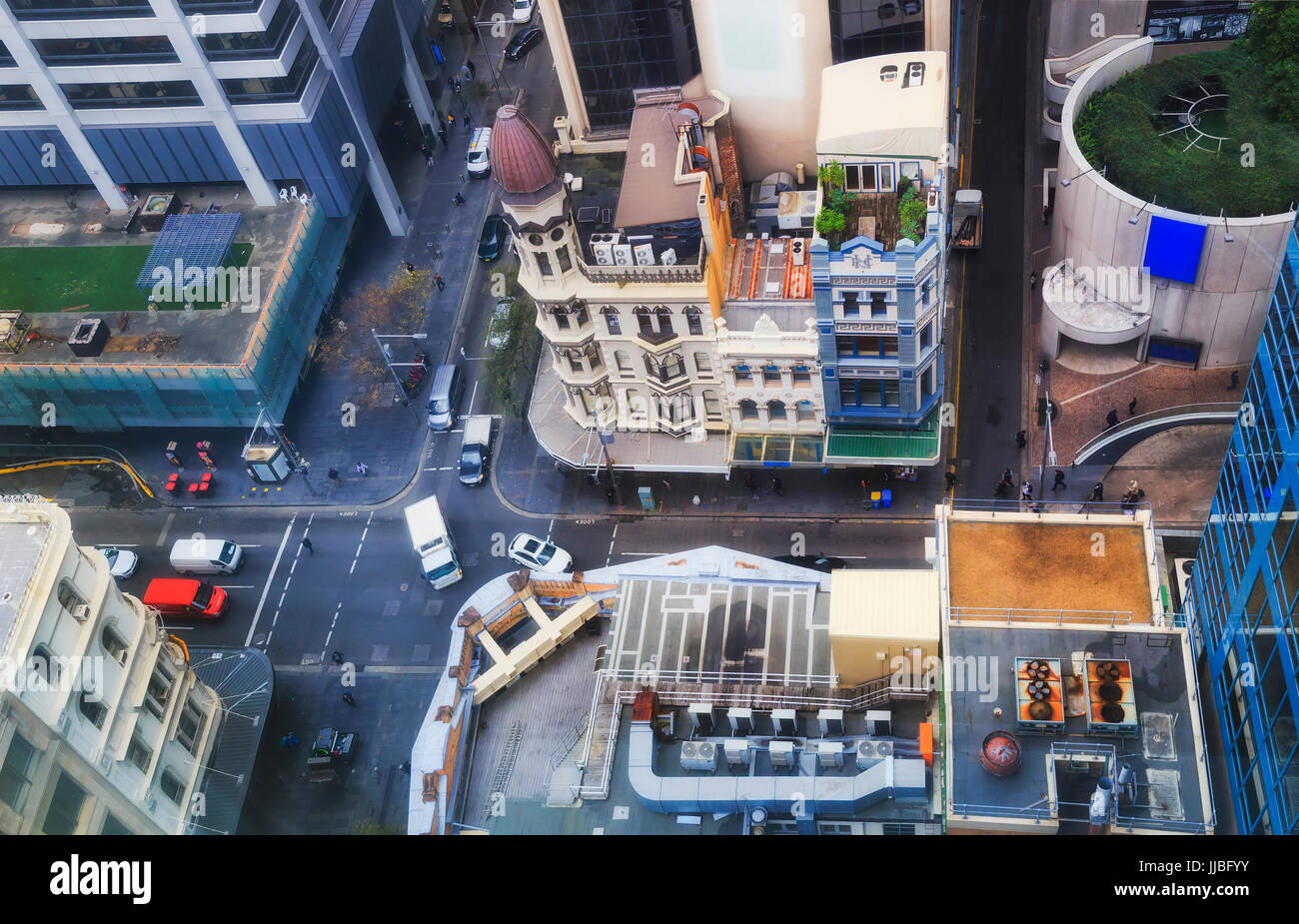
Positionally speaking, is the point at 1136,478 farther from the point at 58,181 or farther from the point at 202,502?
the point at 58,181

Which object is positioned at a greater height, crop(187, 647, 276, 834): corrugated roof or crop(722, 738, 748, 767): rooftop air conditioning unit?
crop(722, 738, 748, 767): rooftop air conditioning unit

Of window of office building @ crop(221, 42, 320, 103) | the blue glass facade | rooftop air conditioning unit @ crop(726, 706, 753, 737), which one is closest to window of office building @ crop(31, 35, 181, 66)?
window of office building @ crop(221, 42, 320, 103)

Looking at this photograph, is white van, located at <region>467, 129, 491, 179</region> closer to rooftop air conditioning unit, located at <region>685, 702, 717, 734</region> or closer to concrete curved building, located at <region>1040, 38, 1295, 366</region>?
concrete curved building, located at <region>1040, 38, 1295, 366</region>

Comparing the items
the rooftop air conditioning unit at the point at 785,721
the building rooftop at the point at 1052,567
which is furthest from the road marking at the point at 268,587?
the building rooftop at the point at 1052,567

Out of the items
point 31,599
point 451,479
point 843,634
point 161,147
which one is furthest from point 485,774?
point 161,147

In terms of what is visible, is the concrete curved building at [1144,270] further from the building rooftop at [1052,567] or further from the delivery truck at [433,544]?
the delivery truck at [433,544]
